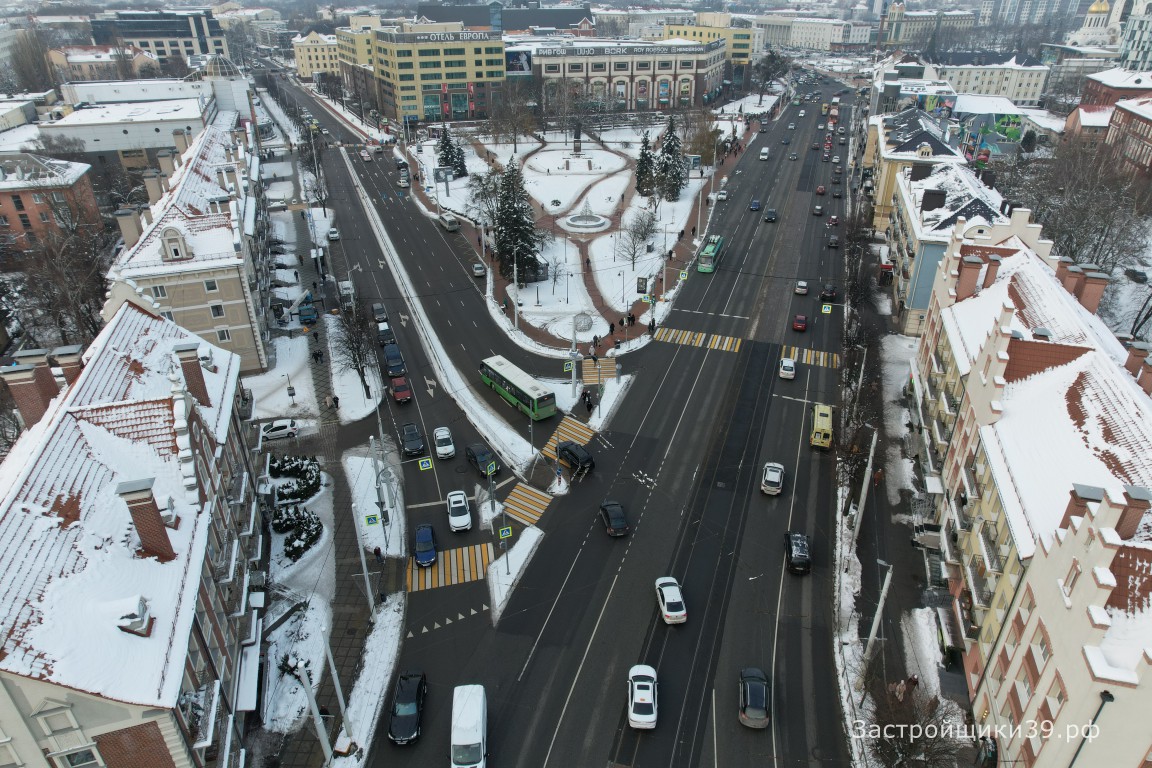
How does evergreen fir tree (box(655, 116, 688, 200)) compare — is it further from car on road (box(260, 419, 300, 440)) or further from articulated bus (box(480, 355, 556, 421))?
car on road (box(260, 419, 300, 440))

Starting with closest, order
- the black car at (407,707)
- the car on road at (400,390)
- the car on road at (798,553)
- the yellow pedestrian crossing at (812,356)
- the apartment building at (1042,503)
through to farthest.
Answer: the apartment building at (1042,503), the black car at (407,707), the car on road at (798,553), the car on road at (400,390), the yellow pedestrian crossing at (812,356)

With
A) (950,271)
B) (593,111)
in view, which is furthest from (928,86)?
(950,271)

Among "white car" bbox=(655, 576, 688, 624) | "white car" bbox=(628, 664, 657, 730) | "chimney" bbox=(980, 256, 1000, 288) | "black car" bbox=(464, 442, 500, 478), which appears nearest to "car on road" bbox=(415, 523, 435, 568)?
"black car" bbox=(464, 442, 500, 478)

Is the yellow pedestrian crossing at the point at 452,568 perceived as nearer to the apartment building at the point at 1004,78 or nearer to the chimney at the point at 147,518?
the chimney at the point at 147,518

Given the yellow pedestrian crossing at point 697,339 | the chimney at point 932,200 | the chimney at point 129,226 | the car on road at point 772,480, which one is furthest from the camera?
the chimney at point 932,200

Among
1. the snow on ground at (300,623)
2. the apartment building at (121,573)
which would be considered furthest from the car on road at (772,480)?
the apartment building at (121,573)

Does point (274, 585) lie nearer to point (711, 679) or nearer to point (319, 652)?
point (319, 652)

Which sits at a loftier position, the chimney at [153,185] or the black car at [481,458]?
the chimney at [153,185]
